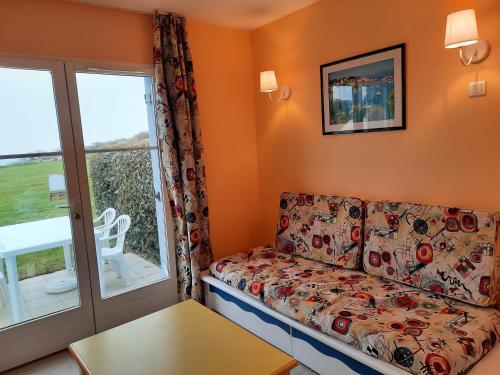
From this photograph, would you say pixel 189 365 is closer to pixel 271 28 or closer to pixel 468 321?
pixel 468 321

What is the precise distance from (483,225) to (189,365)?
5.64ft

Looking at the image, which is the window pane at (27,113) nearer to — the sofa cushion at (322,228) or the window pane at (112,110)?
the window pane at (112,110)

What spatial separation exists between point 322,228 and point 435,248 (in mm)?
856

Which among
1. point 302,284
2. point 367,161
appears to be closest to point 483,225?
point 367,161

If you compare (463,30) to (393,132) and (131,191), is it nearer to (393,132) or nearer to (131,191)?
(393,132)

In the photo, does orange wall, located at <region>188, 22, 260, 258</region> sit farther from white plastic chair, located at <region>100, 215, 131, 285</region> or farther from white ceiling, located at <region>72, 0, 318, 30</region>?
white plastic chair, located at <region>100, 215, 131, 285</region>

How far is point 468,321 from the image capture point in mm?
1827

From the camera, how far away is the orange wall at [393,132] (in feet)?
6.91

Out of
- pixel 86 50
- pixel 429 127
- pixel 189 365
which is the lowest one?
pixel 189 365

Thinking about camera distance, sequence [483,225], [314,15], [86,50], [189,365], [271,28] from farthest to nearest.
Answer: [271,28]
[314,15]
[86,50]
[483,225]
[189,365]

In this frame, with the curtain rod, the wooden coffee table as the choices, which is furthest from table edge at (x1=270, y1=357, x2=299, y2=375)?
the curtain rod

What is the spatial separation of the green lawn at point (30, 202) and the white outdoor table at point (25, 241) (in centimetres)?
3

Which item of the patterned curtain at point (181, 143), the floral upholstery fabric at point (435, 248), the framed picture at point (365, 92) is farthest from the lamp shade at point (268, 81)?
the floral upholstery fabric at point (435, 248)

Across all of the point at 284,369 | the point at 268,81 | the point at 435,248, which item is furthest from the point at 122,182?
the point at 435,248
